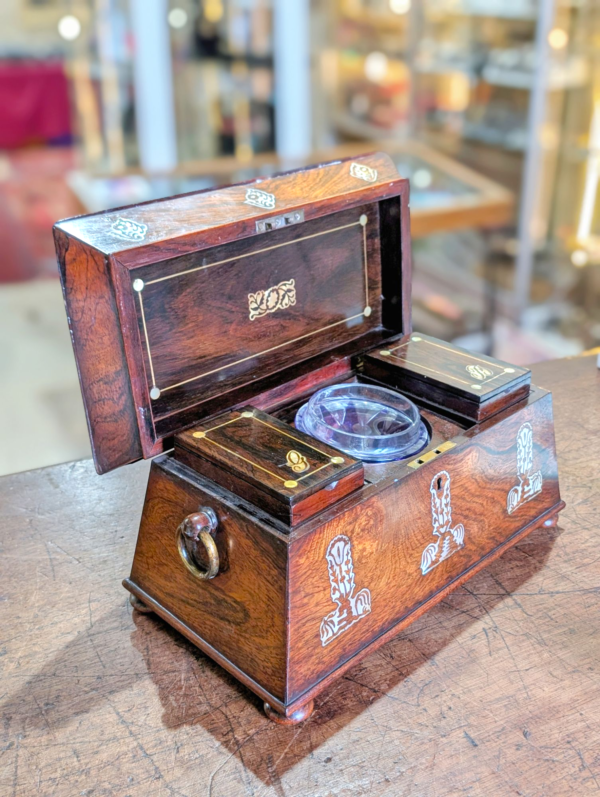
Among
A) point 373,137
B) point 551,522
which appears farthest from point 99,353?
point 373,137

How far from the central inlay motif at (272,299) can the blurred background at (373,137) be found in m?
2.08

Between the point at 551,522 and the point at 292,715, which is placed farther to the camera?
the point at 551,522

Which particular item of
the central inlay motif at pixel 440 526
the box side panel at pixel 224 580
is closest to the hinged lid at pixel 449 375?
the central inlay motif at pixel 440 526

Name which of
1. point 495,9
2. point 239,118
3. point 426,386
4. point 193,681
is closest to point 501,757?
point 193,681

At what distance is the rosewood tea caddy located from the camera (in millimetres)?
814

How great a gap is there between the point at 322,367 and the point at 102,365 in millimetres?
356

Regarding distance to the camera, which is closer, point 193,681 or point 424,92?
point 193,681

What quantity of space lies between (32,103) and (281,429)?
6869 millimetres

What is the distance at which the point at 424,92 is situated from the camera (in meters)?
4.60

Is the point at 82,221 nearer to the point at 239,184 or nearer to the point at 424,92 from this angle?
the point at 239,184

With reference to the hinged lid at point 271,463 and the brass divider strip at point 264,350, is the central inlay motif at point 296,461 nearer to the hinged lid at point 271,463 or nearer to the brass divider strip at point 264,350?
the hinged lid at point 271,463

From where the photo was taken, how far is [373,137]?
5090 millimetres

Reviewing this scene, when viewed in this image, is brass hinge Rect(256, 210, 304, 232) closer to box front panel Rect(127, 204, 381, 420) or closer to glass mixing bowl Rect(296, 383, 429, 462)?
box front panel Rect(127, 204, 381, 420)

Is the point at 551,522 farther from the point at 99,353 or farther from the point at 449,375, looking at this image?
the point at 99,353
